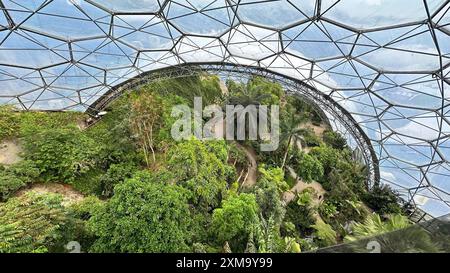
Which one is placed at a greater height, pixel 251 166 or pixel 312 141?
pixel 312 141

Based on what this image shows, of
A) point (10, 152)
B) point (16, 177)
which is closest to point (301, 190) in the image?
point (16, 177)

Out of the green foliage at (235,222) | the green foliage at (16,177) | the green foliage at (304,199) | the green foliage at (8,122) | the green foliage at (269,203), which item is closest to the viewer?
the green foliage at (235,222)

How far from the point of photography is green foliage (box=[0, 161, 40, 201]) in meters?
14.2

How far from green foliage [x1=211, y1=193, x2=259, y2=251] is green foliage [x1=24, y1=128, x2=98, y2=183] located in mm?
10106

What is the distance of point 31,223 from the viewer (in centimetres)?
923

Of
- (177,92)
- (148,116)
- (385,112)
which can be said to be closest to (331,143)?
(385,112)

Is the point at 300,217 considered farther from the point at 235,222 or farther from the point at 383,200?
the point at 235,222

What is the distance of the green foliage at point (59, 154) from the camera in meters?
16.7

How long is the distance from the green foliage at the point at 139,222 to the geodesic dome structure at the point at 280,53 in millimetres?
10110

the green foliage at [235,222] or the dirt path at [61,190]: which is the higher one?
the dirt path at [61,190]

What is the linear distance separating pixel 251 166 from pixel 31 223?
1832 centimetres

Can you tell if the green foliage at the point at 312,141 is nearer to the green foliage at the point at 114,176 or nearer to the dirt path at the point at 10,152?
the green foliage at the point at 114,176

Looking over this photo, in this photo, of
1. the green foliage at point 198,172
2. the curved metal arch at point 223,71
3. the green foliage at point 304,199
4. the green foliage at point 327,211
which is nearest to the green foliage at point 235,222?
the green foliage at point 198,172

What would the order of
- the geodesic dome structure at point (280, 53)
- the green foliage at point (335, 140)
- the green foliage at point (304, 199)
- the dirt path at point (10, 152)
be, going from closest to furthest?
the geodesic dome structure at point (280, 53) < the dirt path at point (10, 152) < the green foliage at point (304, 199) < the green foliage at point (335, 140)
